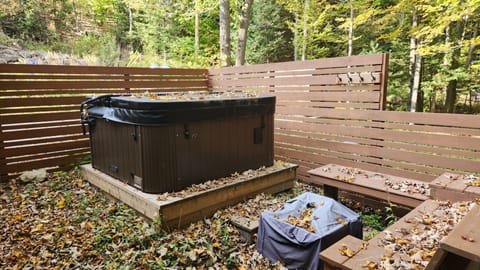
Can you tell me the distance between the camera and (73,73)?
4234mm

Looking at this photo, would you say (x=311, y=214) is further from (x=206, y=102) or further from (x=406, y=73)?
(x=406, y=73)

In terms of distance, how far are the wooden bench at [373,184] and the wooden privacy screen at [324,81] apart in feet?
2.87

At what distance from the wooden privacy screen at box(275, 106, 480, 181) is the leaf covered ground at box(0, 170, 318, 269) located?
1.29m

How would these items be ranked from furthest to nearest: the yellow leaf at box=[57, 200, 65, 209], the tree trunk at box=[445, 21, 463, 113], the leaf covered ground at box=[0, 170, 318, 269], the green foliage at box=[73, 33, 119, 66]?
the green foliage at box=[73, 33, 119, 66], the tree trunk at box=[445, 21, 463, 113], the yellow leaf at box=[57, 200, 65, 209], the leaf covered ground at box=[0, 170, 318, 269]

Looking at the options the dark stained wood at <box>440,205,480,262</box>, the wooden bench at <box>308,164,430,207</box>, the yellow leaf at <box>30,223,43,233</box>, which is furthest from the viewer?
the wooden bench at <box>308,164,430,207</box>

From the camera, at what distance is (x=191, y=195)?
9.55 feet

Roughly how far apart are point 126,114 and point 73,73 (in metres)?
1.95

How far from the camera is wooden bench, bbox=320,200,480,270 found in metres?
1.18

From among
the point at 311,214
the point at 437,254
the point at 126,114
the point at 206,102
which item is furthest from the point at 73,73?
the point at 437,254

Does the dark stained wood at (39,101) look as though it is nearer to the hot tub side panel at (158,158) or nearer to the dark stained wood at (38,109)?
the dark stained wood at (38,109)

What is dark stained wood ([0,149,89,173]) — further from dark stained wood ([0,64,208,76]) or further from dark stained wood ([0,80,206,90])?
dark stained wood ([0,64,208,76])

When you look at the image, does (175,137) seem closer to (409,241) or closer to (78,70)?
(409,241)

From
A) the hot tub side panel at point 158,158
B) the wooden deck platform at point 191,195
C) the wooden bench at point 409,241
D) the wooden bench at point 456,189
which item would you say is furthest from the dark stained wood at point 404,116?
the hot tub side panel at point 158,158

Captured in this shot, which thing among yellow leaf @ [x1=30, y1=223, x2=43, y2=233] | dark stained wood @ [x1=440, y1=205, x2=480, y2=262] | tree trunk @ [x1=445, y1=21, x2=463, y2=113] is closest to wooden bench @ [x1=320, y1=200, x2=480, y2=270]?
dark stained wood @ [x1=440, y1=205, x2=480, y2=262]
